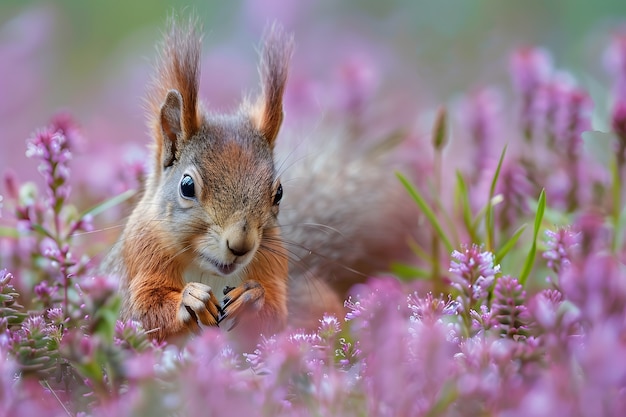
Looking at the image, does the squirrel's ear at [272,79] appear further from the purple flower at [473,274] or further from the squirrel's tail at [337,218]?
the purple flower at [473,274]

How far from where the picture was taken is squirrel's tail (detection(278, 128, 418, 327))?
2.00 m

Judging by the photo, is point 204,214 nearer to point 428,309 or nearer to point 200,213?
point 200,213

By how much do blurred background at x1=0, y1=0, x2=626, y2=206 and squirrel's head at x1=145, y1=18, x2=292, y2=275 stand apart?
5.92 ft

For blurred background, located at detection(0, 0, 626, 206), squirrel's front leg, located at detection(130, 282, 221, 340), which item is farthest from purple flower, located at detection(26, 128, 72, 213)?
blurred background, located at detection(0, 0, 626, 206)

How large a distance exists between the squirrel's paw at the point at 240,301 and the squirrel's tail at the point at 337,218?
16.9 inches

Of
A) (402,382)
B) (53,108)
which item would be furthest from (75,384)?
(53,108)

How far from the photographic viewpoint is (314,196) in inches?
88.7

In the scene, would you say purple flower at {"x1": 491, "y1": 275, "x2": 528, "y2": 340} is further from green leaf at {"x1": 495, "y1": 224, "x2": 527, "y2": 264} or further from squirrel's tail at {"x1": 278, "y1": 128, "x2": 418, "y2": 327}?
squirrel's tail at {"x1": 278, "y1": 128, "x2": 418, "y2": 327}

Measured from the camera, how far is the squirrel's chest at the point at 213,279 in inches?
58.7

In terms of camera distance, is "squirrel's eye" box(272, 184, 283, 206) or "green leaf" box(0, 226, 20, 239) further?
"green leaf" box(0, 226, 20, 239)

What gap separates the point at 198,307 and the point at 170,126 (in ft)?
1.40

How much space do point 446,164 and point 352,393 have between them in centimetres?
211

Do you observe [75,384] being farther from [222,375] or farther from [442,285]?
[442,285]

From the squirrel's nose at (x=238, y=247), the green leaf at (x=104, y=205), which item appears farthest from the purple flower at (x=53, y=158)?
the squirrel's nose at (x=238, y=247)
